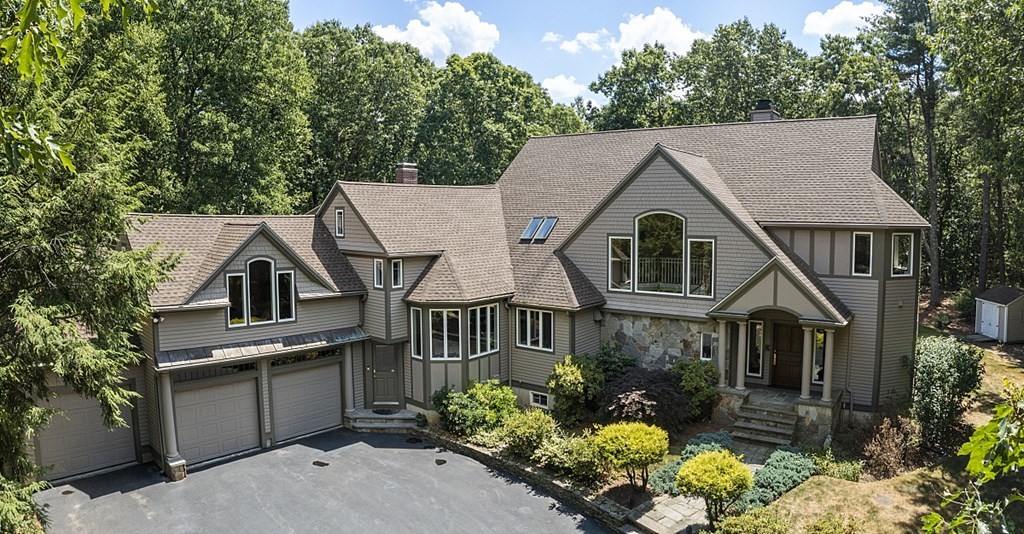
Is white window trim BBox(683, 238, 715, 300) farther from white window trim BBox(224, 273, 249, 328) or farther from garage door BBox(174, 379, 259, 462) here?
garage door BBox(174, 379, 259, 462)

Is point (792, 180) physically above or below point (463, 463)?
above

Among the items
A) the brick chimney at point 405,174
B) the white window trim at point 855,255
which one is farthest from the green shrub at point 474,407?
the white window trim at point 855,255

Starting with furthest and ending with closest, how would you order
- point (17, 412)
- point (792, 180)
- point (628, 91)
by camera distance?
1. point (628, 91)
2. point (792, 180)
3. point (17, 412)

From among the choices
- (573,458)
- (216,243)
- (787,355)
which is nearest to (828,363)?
(787,355)

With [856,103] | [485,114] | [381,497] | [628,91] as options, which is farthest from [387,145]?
[856,103]

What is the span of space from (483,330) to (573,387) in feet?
11.4

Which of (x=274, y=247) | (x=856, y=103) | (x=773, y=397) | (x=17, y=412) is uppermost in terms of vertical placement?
(x=856, y=103)

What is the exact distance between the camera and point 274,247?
58.2 feet

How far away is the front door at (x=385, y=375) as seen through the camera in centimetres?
1977

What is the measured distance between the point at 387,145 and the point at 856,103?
88.0ft

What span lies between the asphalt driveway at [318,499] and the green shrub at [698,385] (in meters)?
5.05

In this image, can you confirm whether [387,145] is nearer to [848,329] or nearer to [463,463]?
[463,463]

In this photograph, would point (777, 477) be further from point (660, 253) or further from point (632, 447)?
point (660, 253)

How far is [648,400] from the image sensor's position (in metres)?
16.5
